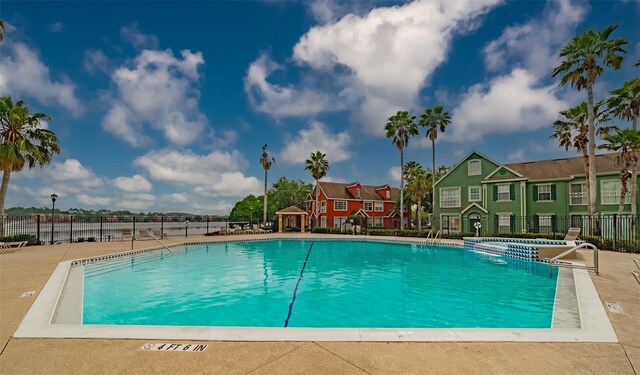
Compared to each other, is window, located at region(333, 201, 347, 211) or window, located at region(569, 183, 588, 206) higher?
window, located at region(569, 183, 588, 206)

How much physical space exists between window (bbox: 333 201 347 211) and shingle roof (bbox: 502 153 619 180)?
21.2 metres

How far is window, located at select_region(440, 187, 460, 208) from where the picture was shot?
33.0 metres

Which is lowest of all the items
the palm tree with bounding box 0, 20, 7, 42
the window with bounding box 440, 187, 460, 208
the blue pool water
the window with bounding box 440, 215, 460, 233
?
the blue pool water

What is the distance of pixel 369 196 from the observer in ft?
154

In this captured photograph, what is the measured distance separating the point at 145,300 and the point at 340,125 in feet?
92.4

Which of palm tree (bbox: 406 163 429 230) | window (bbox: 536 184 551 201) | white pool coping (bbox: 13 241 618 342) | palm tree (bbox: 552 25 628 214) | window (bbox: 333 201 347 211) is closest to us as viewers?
white pool coping (bbox: 13 241 618 342)

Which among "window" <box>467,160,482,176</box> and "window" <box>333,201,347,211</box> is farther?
"window" <box>333,201,347,211</box>

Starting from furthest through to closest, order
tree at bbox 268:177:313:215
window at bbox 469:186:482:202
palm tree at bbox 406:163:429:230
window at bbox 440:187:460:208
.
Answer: tree at bbox 268:177:313:215 → palm tree at bbox 406:163:429:230 → window at bbox 440:187:460:208 → window at bbox 469:186:482:202

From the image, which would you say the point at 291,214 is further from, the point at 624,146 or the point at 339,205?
the point at 624,146

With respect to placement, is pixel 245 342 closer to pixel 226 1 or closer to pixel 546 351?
pixel 546 351

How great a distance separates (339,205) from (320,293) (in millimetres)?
34114

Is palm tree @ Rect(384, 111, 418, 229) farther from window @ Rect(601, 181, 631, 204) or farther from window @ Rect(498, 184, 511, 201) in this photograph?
window @ Rect(601, 181, 631, 204)

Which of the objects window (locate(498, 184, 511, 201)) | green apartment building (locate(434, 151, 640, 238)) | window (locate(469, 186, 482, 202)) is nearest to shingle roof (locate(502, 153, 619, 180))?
green apartment building (locate(434, 151, 640, 238))

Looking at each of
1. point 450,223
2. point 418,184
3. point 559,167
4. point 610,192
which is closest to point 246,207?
point 418,184
